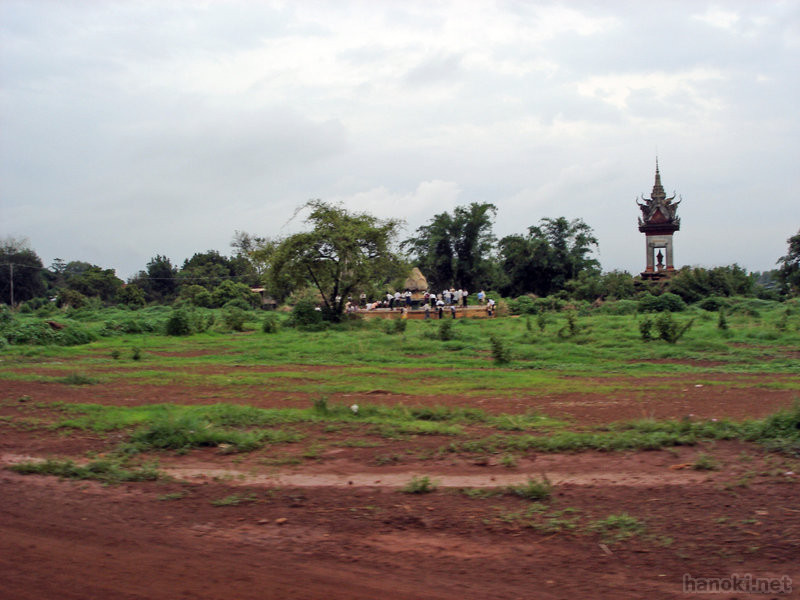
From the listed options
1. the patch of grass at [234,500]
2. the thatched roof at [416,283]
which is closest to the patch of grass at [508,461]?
the patch of grass at [234,500]

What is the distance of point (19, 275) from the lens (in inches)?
2259

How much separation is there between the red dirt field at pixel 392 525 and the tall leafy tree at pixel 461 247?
3964 cm

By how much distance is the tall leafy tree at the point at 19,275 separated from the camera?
56.6 m

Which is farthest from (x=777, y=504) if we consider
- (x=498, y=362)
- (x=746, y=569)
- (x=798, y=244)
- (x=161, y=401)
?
(x=798, y=244)

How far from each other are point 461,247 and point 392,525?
42.9 metres

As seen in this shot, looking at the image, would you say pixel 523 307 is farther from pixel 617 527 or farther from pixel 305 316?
pixel 617 527

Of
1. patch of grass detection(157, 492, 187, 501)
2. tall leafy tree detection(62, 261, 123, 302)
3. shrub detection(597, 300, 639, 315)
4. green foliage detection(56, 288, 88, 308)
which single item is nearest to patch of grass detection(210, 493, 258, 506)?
patch of grass detection(157, 492, 187, 501)

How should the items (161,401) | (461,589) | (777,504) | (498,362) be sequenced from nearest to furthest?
(461,589), (777,504), (161,401), (498,362)

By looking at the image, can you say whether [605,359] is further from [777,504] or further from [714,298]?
[714,298]

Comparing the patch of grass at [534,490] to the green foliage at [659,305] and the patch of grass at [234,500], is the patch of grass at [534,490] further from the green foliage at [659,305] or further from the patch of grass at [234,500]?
the green foliage at [659,305]

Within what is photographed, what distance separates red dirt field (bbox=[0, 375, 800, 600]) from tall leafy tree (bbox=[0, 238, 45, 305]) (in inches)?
2240

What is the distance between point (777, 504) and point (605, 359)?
11180mm

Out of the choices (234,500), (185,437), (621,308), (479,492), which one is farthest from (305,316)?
(479,492)

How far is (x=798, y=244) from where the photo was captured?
35.1 metres
